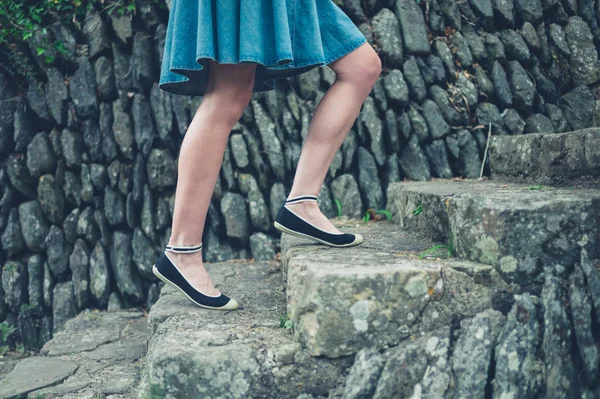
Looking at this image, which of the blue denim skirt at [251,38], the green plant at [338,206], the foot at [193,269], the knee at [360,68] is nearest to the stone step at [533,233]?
the knee at [360,68]

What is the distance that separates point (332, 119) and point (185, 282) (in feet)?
2.24

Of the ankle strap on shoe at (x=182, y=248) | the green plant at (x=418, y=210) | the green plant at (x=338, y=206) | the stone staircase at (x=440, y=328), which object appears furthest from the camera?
the green plant at (x=338, y=206)

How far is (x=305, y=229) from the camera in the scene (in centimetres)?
179

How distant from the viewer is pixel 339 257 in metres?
1.58

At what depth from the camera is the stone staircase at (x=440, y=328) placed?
133cm

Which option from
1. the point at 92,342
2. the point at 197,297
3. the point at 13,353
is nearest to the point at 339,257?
the point at 197,297

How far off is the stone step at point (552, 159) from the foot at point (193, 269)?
119 cm

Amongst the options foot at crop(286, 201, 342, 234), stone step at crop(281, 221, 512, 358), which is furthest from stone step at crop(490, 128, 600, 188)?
foot at crop(286, 201, 342, 234)

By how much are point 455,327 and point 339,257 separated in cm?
37

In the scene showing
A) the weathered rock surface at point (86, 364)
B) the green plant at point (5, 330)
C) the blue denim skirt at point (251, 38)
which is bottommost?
the green plant at point (5, 330)

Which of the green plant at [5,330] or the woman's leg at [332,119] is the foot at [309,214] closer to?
the woman's leg at [332,119]

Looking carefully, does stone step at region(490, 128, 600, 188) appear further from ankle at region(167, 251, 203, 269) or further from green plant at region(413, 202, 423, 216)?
ankle at region(167, 251, 203, 269)

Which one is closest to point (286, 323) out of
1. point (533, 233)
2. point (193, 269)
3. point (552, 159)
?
point (193, 269)

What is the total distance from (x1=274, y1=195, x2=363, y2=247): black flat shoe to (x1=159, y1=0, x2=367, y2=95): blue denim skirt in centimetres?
43
